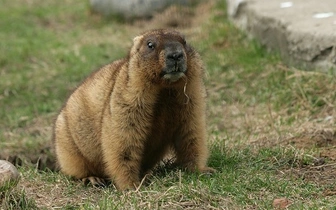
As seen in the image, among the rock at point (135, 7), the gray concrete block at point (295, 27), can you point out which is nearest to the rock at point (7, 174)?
the gray concrete block at point (295, 27)

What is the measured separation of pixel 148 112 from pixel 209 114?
3.13 meters

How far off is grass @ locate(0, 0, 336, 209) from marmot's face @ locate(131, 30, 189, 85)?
74 cm

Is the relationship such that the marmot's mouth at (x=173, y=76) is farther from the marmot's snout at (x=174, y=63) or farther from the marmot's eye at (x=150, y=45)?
the marmot's eye at (x=150, y=45)

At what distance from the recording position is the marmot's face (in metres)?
5.50

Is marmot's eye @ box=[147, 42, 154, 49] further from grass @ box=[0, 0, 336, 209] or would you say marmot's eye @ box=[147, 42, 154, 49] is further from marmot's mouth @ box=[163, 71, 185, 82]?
grass @ box=[0, 0, 336, 209]

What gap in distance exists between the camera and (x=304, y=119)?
7.95 meters

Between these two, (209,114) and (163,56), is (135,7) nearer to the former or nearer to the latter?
(209,114)

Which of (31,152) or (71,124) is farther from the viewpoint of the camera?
(31,152)

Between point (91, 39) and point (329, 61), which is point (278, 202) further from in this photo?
point (91, 39)

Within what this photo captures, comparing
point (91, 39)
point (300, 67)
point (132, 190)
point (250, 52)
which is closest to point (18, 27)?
point (91, 39)

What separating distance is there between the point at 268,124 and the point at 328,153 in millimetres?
1458

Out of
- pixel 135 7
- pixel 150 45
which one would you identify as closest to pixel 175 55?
pixel 150 45

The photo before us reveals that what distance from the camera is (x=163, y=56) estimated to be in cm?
552

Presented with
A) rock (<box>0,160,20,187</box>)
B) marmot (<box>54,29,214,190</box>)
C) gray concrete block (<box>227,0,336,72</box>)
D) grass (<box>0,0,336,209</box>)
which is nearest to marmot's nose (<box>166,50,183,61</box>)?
marmot (<box>54,29,214,190</box>)
